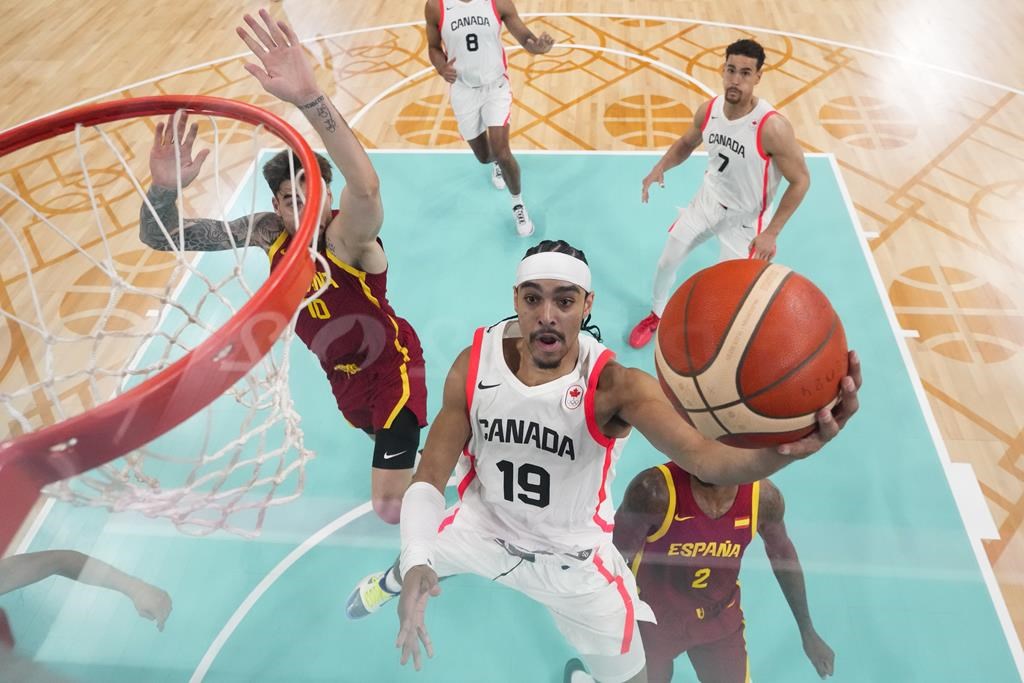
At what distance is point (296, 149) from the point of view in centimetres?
202

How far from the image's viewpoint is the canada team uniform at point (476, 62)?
14.3 ft

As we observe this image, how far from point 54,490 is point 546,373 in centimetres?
134

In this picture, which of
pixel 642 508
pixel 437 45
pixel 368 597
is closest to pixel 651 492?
pixel 642 508

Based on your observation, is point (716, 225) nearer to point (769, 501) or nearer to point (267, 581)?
point (769, 501)

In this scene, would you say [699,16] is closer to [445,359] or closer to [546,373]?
[445,359]

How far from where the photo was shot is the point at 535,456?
2.15 m

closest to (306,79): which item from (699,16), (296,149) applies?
(296,149)

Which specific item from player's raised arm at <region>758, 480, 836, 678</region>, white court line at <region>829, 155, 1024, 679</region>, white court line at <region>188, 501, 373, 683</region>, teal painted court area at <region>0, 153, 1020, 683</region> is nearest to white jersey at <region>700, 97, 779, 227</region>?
teal painted court area at <region>0, 153, 1020, 683</region>

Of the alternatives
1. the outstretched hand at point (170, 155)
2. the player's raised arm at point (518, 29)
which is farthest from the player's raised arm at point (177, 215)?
the player's raised arm at point (518, 29)

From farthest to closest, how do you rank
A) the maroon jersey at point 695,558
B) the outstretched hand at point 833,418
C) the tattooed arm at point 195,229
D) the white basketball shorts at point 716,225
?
the white basketball shorts at point 716,225, the tattooed arm at point 195,229, the maroon jersey at point 695,558, the outstretched hand at point 833,418

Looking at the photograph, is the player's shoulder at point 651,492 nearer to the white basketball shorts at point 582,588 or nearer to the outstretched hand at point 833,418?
the white basketball shorts at point 582,588

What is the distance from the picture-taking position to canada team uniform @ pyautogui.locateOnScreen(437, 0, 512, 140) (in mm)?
4359

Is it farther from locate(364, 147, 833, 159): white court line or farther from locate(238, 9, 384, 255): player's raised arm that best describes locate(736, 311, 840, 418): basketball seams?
locate(364, 147, 833, 159): white court line

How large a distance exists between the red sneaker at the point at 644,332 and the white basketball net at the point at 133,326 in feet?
6.25
